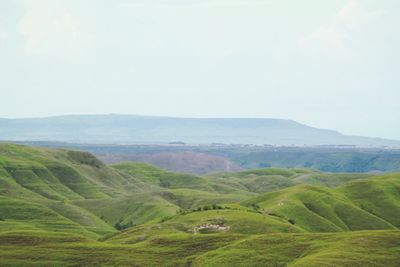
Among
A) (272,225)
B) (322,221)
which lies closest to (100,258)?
(272,225)

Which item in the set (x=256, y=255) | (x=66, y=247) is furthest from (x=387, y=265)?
(x=66, y=247)

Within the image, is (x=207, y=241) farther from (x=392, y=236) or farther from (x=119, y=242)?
(x=392, y=236)

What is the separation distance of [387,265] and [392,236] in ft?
48.9

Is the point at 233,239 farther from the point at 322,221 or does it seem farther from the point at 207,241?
the point at 322,221

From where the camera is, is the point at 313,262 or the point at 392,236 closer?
the point at 313,262

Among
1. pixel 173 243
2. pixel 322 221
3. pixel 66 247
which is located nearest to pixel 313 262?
pixel 173 243

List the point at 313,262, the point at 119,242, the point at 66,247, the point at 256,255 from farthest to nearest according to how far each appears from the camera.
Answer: the point at 119,242
the point at 66,247
the point at 256,255
the point at 313,262

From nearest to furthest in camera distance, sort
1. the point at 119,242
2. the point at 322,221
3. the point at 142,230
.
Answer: the point at 119,242 → the point at 142,230 → the point at 322,221

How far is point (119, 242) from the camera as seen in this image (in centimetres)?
15375

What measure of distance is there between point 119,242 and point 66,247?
1889 cm

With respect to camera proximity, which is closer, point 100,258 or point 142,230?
point 100,258

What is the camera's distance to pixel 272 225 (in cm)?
16312

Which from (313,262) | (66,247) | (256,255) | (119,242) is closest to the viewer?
(313,262)

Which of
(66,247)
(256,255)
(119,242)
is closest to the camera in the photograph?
(256,255)
